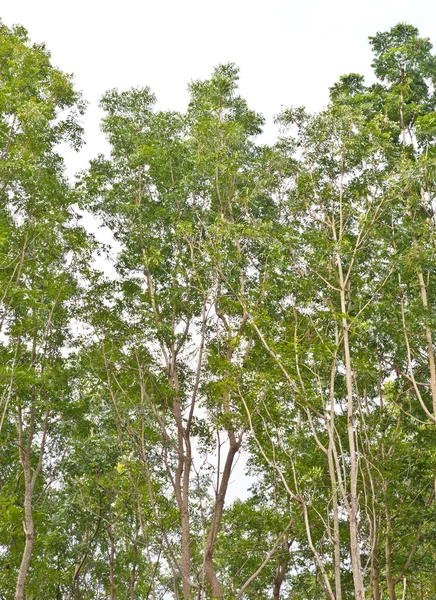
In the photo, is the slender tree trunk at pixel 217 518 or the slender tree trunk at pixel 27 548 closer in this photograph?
the slender tree trunk at pixel 217 518

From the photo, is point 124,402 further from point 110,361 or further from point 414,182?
point 414,182

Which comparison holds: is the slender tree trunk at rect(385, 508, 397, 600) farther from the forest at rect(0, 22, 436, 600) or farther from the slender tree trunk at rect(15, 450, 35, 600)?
the slender tree trunk at rect(15, 450, 35, 600)

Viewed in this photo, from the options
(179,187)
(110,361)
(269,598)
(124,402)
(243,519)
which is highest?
(179,187)

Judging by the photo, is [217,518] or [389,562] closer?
[217,518]

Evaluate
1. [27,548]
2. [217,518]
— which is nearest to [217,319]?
[217,518]

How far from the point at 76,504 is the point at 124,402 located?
10.1 feet

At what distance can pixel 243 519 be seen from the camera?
1182cm

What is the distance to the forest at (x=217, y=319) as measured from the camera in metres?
9.72

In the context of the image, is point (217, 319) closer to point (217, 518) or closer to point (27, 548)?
point (217, 518)

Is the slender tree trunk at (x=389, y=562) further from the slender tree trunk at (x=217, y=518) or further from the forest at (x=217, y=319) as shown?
the slender tree trunk at (x=217, y=518)

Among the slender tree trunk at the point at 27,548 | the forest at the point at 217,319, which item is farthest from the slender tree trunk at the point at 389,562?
the slender tree trunk at the point at 27,548

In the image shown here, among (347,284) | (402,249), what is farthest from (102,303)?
(402,249)

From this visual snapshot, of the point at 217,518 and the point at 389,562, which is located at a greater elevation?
the point at 217,518

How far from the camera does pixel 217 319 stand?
11.0 meters
